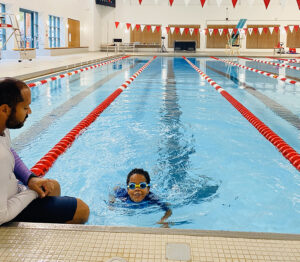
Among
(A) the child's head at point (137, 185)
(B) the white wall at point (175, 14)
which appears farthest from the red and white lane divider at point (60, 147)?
(B) the white wall at point (175, 14)

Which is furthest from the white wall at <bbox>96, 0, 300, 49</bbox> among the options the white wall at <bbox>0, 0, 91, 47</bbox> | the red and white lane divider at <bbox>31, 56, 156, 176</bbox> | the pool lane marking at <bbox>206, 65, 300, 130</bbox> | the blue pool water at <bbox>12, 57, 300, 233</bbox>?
the red and white lane divider at <bbox>31, 56, 156, 176</bbox>

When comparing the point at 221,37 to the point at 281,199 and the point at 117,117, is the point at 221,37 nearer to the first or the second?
the point at 117,117

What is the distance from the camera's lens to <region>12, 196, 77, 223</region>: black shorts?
5.53ft

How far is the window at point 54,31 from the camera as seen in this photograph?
19.0 metres

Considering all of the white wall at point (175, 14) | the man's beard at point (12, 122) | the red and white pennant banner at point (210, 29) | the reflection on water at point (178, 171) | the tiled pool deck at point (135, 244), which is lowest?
the reflection on water at point (178, 171)

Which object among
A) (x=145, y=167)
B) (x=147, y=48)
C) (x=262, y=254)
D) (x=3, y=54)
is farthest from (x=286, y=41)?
(x=262, y=254)

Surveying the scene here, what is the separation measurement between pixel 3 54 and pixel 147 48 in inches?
537

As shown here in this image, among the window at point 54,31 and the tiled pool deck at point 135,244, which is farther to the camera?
the window at point 54,31

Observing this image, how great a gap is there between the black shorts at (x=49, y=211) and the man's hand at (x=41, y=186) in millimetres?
34

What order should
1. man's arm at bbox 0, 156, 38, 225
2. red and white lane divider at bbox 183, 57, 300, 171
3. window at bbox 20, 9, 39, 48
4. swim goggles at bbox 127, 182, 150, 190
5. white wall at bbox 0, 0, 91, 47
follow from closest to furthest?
man's arm at bbox 0, 156, 38, 225
swim goggles at bbox 127, 182, 150, 190
red and white lane divider at bbox 183, 57, 300, 171
white wall at bbox 0, 0, 91, 47
window at bbox 20, 9, 39, 48

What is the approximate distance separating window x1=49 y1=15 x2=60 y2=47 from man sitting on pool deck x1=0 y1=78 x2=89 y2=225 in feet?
61.0

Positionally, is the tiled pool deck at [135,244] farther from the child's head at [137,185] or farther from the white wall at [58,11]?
the white wall at [58,11]

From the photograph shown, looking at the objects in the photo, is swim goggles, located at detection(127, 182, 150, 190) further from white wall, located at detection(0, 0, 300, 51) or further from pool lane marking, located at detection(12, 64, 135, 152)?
white wall, located at detection(0, 0, 300, 51)

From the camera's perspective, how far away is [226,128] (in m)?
4.62
